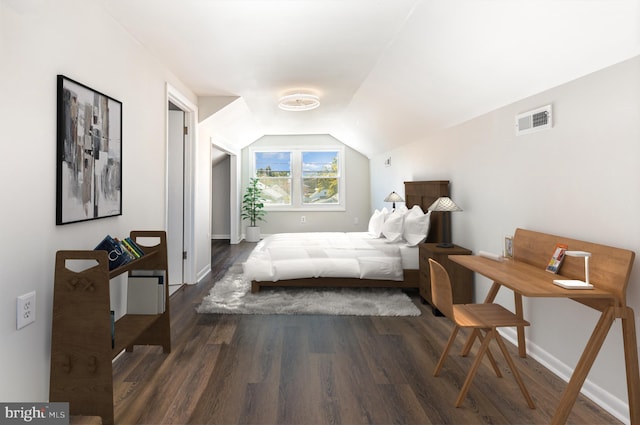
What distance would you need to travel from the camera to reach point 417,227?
3.84 metres

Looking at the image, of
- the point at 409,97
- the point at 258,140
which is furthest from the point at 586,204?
the point at 258,140

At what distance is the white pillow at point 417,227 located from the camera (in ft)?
12.4

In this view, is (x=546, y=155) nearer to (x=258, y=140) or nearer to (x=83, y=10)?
(x=83, y=10)

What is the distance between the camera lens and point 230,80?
145 inches

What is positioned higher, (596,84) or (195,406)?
(596,84)

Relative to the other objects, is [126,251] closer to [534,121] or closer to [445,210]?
[445,210]

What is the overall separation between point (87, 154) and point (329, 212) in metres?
6.02

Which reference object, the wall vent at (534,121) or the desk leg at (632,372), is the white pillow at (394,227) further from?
the desk leg at (632,372)

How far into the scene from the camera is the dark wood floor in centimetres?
175

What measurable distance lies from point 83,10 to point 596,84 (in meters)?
3.02

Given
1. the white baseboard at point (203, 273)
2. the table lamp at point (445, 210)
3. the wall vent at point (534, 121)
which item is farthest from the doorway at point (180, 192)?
the wall vent at point (534, 121)

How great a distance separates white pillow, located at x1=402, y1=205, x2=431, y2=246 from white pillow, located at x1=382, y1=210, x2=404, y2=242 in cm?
18

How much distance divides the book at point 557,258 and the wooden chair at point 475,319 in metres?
0.36

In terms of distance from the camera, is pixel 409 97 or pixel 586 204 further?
pixel 409 97
